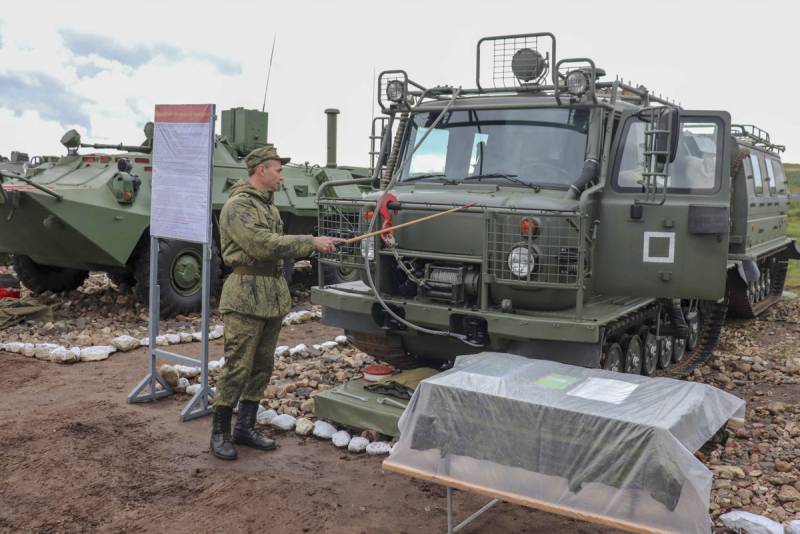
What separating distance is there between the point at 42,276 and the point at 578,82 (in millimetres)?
9436

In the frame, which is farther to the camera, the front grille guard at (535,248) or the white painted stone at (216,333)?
the white painted stone at (216,333)

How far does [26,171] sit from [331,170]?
4.97 meters

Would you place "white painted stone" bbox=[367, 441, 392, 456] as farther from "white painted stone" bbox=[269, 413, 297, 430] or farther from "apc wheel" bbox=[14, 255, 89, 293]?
"apc wheel" bbox=[14, 255, 89, 293]

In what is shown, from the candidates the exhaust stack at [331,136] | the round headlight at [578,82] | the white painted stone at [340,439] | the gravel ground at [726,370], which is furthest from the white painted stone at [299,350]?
the exhaust stack at [331,136]

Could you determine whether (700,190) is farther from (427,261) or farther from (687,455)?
(687,455)

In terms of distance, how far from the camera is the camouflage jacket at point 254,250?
5262mm

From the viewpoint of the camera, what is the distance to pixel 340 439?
577cm

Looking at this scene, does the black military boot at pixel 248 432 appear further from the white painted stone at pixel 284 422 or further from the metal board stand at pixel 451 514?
the metal board stand at pixel 451 514

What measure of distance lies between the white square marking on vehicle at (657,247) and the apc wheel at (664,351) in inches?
67.0

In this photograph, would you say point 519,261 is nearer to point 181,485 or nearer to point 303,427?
point 303,427

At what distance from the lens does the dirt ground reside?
4500mm

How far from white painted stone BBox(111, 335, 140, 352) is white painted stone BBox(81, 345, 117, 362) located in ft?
0.60

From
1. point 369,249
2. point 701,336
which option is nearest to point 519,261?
point 369,249

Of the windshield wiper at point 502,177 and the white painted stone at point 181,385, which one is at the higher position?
the windshield wiper at point 502,177
